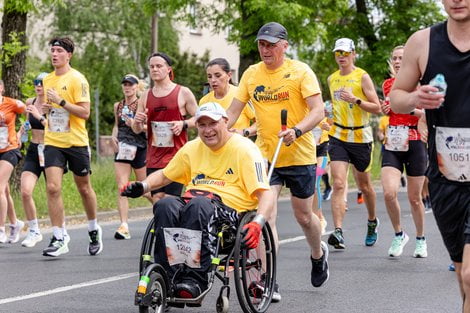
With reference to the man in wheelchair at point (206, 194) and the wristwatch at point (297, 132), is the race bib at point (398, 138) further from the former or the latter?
the man in wheelchair at point (206, 194)

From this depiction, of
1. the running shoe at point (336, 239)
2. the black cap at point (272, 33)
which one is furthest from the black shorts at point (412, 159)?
the black cap at point (272, 33)

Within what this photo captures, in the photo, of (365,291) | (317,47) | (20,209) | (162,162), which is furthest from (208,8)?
(365,291)

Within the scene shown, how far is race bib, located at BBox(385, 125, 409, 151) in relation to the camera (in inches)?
412

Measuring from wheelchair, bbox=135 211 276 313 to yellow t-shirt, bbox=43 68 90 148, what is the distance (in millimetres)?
3654

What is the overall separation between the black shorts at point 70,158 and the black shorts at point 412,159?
3.11 metres

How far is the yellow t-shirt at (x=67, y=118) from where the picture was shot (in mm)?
10570

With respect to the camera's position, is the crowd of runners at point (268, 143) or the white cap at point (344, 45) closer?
the crowd of runners at point (268, 143)

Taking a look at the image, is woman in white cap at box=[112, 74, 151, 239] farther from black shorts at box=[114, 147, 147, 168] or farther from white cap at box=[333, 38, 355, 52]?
white cap at box=[333, 38, 355, 52]

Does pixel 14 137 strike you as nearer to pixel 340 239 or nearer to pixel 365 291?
pixel 340 239

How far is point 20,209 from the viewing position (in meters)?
14.8

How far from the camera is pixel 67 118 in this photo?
1059cm

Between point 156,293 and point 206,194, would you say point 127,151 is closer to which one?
point 206,194

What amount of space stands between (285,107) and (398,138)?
2.75m

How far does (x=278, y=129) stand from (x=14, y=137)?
16.6ft
